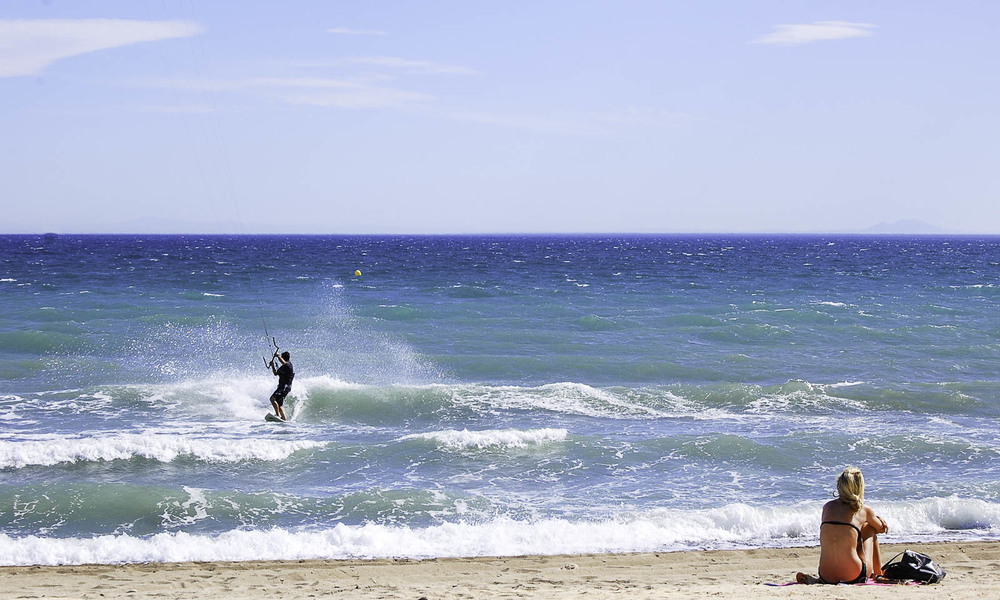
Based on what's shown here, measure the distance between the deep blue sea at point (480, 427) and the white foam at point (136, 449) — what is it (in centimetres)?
4

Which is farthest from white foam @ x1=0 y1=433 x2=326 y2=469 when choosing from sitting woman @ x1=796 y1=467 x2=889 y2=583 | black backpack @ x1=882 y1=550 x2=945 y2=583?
black backpack @ x1=882 y1=550 x2=945 y2=583

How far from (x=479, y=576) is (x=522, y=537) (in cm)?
131

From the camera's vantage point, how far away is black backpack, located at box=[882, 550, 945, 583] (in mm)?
7309

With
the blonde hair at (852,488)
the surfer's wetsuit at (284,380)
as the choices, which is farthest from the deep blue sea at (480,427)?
the blonde hair at (852,488)

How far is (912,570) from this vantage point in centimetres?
731

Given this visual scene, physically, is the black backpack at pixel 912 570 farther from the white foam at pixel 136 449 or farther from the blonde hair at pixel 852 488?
the white foam at pixel 136 449

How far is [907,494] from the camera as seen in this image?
1158 centimetres

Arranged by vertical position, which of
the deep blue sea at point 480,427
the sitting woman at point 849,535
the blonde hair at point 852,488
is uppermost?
the blonde hair at point 852,488

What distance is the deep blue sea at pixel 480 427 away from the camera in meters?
10.4

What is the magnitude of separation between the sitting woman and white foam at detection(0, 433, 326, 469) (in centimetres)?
857

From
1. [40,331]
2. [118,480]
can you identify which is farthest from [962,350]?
[40,331]

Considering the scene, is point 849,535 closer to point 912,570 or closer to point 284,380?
point 912,570

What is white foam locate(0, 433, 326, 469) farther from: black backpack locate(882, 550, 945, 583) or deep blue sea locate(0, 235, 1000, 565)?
black backpack locate(882, 550, 945, 583)

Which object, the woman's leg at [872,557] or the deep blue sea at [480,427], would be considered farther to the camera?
the deep blue sea at [480,427]
